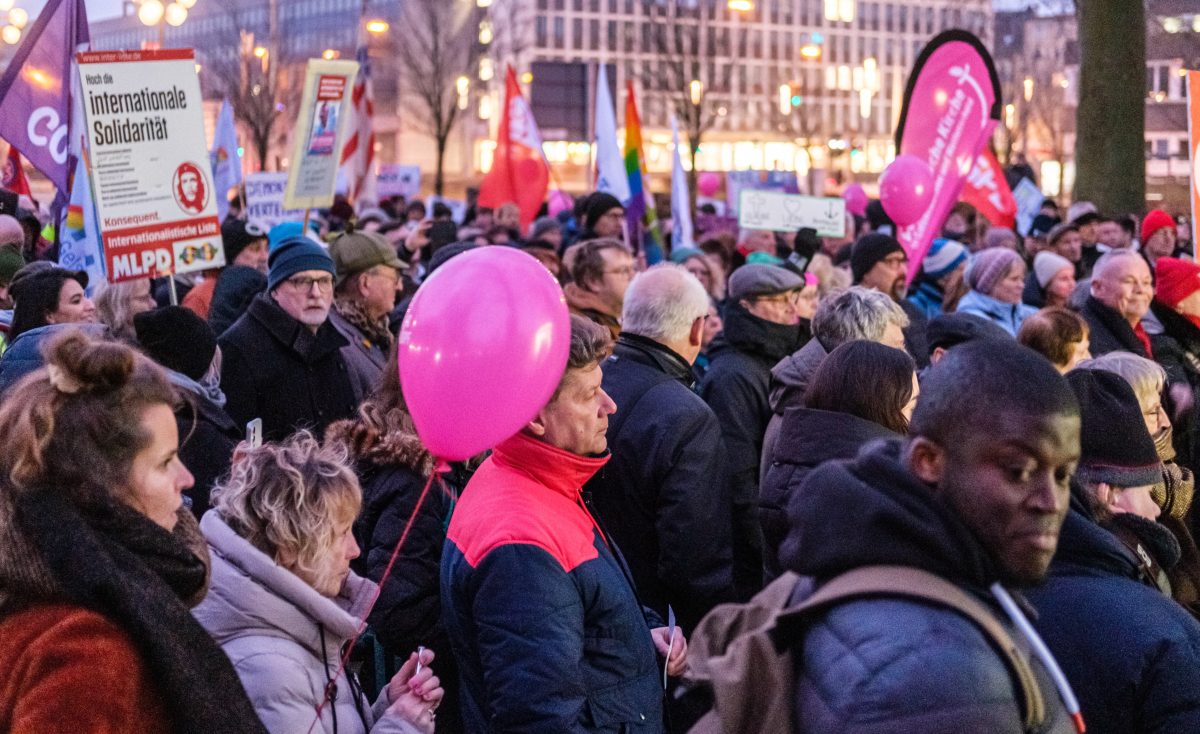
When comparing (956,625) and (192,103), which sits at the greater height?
(192,103)

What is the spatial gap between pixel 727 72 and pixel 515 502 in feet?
365

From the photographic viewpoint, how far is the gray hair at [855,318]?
5.36m

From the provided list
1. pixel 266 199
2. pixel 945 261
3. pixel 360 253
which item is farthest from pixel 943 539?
pixel 266 199

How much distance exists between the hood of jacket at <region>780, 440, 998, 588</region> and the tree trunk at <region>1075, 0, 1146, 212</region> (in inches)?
529

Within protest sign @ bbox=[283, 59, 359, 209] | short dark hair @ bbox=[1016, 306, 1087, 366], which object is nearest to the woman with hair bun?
short dark hair @ bbox=[1016, 306, 1087, 366]

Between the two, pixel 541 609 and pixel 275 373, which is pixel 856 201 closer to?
pixel 275 373

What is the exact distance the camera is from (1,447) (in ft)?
8.23

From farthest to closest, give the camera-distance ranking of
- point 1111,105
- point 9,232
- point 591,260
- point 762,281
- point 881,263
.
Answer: point 1111,105 → point 881,263 → point 9,232 → point 762,281 → point 591,260

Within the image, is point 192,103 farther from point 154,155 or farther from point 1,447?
point 1,447

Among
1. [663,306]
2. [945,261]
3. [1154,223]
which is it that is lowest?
[945,261]

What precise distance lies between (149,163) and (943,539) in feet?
19.2

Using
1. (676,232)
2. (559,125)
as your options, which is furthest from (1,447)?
(559,125)

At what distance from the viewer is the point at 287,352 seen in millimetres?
6340

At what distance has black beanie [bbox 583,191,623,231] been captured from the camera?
11008 millimetres
